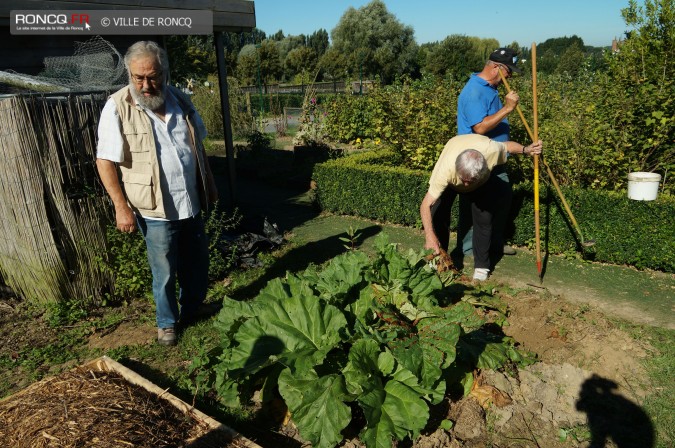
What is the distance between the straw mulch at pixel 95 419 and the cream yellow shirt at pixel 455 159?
269 centimetres

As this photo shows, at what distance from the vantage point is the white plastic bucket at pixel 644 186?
5449 millimetres

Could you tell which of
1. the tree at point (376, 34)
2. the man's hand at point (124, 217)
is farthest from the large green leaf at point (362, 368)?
the tree at point (376, 34)

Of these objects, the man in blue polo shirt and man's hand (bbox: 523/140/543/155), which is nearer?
man's hand (bbox: 523/140/543/155)

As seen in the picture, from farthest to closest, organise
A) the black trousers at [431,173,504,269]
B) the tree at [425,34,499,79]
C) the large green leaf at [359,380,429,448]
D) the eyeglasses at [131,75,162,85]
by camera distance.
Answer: the tree at [425,34,499,79], the black trousers at [431,173,504,269], the eyeglasses at [131,75,162,85], the large green leaf at [359,380,429,448]

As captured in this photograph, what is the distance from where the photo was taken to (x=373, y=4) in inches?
2140

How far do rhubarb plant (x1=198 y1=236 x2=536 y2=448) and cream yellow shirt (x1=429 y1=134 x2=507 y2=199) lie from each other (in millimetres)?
1213

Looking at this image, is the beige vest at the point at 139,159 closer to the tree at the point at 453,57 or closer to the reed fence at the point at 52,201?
the reed fence at the point at 52,201

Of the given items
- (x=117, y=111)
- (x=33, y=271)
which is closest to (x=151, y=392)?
(x=117, y=111)

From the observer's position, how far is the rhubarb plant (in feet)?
8.34

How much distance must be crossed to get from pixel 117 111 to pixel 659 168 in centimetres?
558

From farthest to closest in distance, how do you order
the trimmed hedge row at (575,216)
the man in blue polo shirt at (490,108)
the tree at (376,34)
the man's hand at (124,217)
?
the tree at (376,34)
the trimmed hedge row at (575,216)
the man in blue polo shirt at (490,108)
the man's hand at (124,217)

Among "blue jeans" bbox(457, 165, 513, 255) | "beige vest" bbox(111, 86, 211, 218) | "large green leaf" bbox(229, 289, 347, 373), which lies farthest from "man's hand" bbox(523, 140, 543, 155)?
"beige vest" bbox(111, 86, 211, 218)

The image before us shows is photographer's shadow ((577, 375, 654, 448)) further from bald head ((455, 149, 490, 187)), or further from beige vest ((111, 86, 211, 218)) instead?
beige vest ((111, 86, 211, 218))

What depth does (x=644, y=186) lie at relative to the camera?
5.45 metres
